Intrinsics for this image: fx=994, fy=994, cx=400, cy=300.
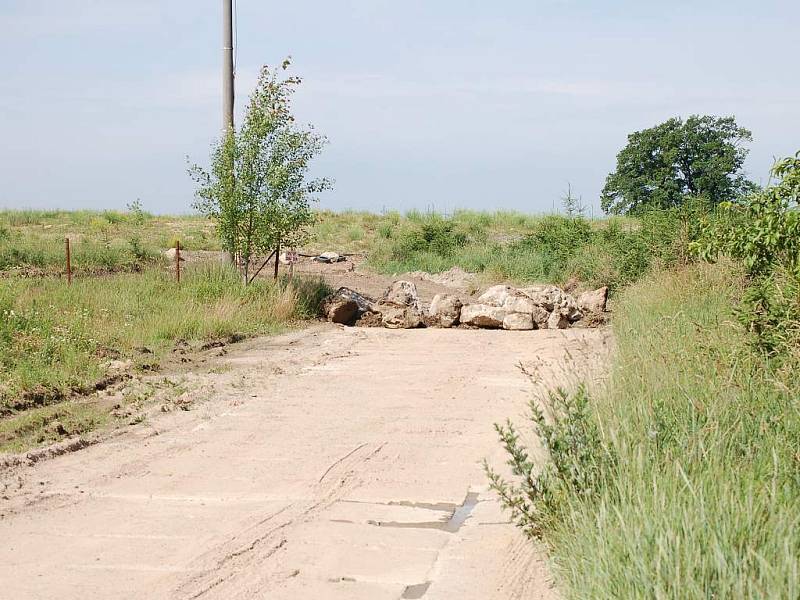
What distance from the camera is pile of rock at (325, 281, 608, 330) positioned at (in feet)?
64.3

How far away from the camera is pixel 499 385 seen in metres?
12.7

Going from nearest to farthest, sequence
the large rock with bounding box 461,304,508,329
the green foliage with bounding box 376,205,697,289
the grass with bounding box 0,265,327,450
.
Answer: the grass with bounding box 0,265,327,450
the large rock with bounding box 461,304,508,329
the green foliage with bounding box 376,205,697,289

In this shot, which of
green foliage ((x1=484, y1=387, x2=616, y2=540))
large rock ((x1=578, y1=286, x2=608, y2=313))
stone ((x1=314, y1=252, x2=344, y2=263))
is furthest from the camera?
stone ((x1=314, y1=252, x2=344, y2=263))

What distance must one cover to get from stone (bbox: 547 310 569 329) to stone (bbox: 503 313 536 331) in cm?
42

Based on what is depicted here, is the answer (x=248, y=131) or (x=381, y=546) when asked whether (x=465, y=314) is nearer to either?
(x=248, y=131)

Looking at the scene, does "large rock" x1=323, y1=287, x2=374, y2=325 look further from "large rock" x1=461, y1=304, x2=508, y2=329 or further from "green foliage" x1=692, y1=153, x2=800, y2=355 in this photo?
"green foliage" x1=692, y1=153, x2=800, y2=355

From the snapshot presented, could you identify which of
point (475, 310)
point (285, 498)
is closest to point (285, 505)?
point (285, 498)

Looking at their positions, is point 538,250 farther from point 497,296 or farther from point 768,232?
point 768,232

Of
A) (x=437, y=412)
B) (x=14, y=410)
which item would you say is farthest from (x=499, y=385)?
(x=14, y=410)

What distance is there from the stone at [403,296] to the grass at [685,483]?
37.0 ft

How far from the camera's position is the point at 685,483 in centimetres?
507

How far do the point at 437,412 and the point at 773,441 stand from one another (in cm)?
517

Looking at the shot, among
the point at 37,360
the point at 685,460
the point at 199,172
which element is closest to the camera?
the point at 685,460

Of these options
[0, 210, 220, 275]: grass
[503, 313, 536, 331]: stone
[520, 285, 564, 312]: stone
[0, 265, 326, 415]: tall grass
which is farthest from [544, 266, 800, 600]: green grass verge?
[0, 210, 220, 275]: grass
